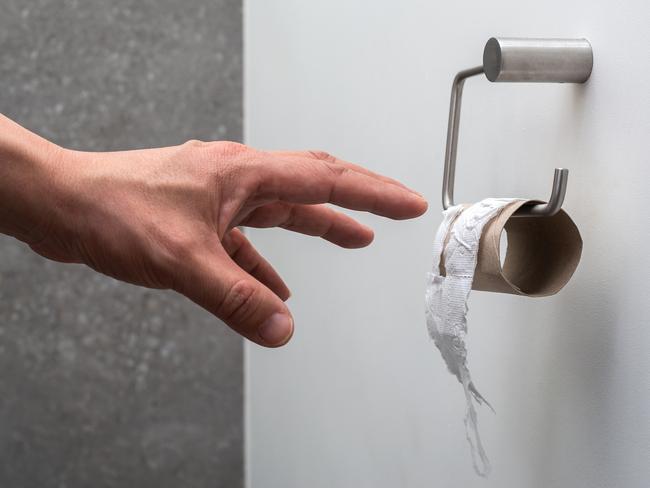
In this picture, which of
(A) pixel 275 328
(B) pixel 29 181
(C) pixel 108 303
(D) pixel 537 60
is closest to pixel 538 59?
(D) pixel 537 60

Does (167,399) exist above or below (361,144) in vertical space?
below

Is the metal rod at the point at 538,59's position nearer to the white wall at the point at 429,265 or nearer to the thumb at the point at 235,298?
the white wall at the point at 429,265

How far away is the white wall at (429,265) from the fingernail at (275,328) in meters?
0.19

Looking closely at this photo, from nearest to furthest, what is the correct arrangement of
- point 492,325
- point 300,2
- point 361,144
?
point 492,325, point 361,144, point 300,2

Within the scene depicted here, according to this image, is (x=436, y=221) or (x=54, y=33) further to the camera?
(x=54, y=33)

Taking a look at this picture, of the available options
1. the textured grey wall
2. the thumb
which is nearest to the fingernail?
the thumb

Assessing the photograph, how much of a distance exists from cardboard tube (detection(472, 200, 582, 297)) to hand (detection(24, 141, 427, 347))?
74 millimetres

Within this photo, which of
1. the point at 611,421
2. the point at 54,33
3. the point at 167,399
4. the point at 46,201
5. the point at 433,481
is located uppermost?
the point at 54,33

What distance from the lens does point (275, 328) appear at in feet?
1.66

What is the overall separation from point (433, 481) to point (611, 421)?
0.31 m

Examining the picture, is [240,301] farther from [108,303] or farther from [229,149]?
[108,303]

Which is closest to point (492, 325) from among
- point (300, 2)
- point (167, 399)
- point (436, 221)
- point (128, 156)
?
point (436, 221)

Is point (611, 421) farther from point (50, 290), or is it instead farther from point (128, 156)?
point (50, 290)

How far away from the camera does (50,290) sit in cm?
137
